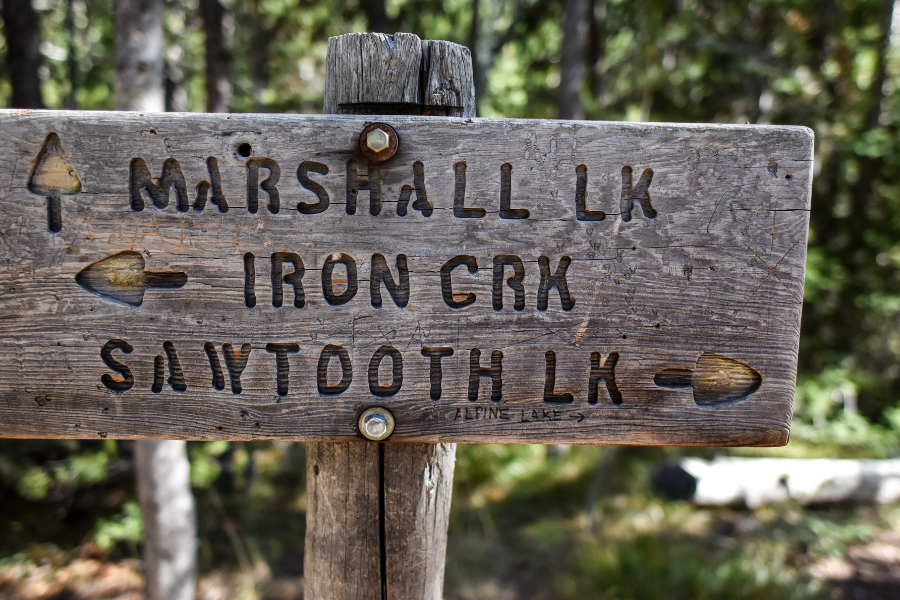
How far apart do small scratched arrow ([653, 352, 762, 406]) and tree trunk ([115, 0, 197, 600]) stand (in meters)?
3.09

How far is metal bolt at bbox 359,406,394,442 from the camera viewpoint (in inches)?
42.3

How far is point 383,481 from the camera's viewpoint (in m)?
1.22

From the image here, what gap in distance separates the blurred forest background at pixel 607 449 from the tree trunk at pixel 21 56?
19 mm

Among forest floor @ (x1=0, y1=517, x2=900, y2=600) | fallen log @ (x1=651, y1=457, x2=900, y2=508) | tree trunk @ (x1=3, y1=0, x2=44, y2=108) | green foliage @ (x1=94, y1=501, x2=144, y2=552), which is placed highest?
tree trunk @ (x1=3, y1=0, x2=44, y2=108)

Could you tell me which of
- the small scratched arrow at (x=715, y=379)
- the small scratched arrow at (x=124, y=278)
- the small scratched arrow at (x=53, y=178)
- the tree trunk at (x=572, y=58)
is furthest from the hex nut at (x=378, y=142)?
the tree trunk at (x=572, y=58)

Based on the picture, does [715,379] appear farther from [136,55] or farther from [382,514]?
[136,55]

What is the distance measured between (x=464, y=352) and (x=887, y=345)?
8599mm

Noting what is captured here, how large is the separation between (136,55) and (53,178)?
7.65 feet

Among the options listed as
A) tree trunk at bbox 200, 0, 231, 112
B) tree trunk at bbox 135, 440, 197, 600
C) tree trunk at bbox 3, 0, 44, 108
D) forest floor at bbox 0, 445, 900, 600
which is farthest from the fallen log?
tree trunk at bbox 3, 0, 44, 108

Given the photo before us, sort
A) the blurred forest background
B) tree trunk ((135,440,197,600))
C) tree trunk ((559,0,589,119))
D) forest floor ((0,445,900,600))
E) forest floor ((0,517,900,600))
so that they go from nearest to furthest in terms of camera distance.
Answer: tree trunk ((135,440,197,600)), forest floor ((0,445,900,600)), forest floor ((0,517,900,600)), the blurred forest background, tree trunk ((559,0,589,119))

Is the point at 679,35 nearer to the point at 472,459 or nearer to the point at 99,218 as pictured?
the point at 472,459

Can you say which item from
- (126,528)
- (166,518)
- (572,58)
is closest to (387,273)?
(166,518)

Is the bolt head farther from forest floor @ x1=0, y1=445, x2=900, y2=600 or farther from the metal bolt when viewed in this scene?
forest floor @ x1=0, y1=445, x2=900, y2=600

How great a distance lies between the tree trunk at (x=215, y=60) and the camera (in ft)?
17.6
